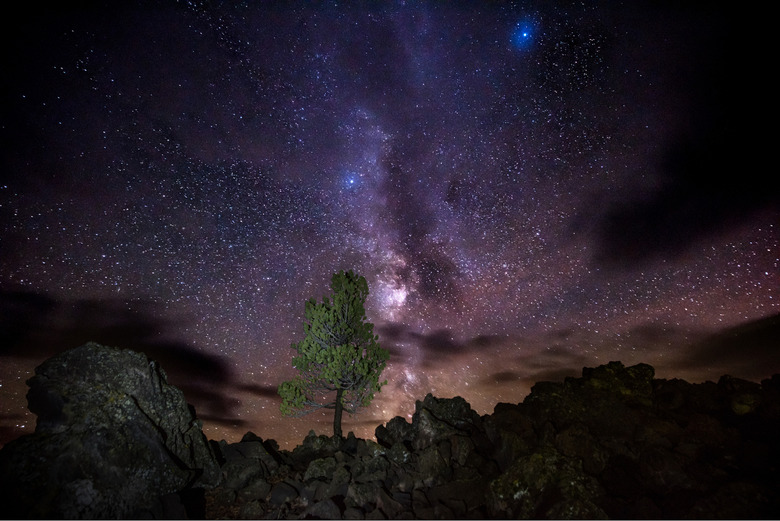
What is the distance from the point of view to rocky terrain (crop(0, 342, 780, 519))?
28.2 feet

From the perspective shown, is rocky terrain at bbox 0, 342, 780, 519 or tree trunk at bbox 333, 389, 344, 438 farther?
tree trunk at bbox 333, 389, 344, 438

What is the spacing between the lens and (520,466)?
32.8ft

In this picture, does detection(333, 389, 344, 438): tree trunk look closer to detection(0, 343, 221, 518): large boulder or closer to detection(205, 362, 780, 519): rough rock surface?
detection(205, 362, 780, 519): rough rock surface

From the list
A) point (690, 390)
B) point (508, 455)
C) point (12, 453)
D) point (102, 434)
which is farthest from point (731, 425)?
point (12, 453)

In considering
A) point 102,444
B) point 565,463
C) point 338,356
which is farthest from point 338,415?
point 565,463

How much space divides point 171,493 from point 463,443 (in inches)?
393

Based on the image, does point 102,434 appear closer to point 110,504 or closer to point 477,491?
point 110,504

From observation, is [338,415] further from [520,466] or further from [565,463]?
[565,463]

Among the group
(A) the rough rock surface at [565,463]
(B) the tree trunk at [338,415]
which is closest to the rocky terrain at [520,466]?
(A) the rough rock surface at [565,463]

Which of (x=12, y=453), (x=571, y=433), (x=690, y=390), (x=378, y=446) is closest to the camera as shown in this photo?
(x=12, y=453)

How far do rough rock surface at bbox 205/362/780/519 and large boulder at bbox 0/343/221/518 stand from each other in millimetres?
1910

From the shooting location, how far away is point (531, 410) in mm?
13312

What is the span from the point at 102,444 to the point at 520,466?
13053 millimetres

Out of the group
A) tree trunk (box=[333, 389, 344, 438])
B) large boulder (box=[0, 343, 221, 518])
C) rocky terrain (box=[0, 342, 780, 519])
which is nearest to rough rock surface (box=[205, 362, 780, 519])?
rocky terrain (box=[0, 342, 780, 519])
